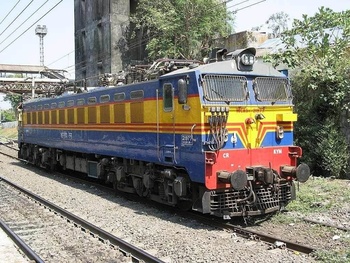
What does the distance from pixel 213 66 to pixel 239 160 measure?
2.08 meters

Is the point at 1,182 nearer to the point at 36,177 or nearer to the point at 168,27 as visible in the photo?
the point at 36,177

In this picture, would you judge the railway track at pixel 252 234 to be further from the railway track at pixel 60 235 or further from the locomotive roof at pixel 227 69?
the locomotive roof at pixel 227 69

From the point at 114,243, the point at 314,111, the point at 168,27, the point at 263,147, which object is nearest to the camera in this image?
the point at 114,243

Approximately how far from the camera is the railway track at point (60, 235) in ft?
25.5

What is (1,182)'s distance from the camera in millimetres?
17453

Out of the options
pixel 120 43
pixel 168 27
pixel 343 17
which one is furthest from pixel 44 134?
pixel 120 43

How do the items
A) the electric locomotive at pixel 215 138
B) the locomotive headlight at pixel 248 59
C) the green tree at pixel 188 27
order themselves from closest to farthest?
1. the electric locomotive at pixel 215 138
2. the locomotive headlight at pixel 248 59
3. the green tree at pixel 188 27

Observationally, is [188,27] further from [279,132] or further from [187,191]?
[187,191]

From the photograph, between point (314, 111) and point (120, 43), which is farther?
point (120, 43)

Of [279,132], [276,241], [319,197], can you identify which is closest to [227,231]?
[276,241]

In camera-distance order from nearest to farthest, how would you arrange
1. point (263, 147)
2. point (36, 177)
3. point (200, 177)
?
point (200, 177) → point (263, 147) → point (36, 177)

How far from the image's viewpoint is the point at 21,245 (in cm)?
830

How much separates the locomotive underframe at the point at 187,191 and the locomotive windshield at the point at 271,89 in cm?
188

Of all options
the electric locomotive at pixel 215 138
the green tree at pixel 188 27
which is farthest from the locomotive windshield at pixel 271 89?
the green tree at pixel 188 27
